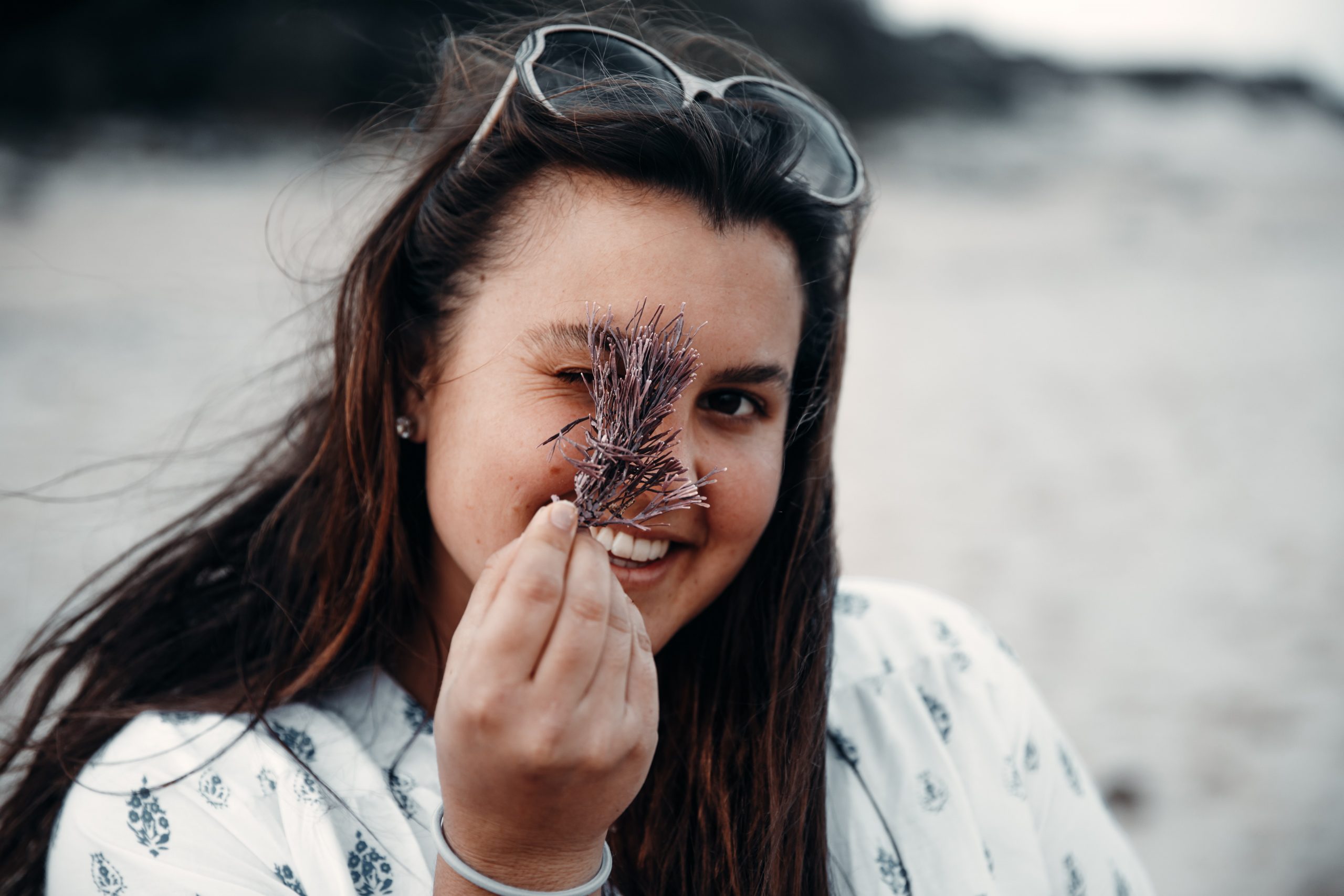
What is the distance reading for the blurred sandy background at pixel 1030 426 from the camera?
14.1ft

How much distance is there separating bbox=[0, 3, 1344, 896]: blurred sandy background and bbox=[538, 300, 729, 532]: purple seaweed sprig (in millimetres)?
869

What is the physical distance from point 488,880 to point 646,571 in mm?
529

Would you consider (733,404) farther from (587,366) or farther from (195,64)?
(195,64)

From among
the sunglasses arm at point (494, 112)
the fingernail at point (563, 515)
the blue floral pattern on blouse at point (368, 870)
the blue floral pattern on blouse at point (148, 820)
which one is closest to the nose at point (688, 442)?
the fingernail at point (563, 515)

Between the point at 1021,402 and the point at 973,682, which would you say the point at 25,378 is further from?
the point at 1021,402

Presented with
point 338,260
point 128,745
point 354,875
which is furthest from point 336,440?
point 338,260

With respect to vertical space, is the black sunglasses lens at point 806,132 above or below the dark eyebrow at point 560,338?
above

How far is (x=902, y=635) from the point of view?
213cm

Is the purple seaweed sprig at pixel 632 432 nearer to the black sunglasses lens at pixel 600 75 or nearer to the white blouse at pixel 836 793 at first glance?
the black sunglasses lens at pixel 600 75

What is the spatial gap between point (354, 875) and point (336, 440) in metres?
0.82

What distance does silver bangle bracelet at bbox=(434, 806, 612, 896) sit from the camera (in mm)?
1177

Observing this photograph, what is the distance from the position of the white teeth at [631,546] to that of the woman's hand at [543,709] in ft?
0.76

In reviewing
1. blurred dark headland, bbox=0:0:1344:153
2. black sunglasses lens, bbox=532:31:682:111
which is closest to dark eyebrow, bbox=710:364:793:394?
black sunglasses lens, bbox=532:31:682:111

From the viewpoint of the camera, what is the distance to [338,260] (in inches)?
309
